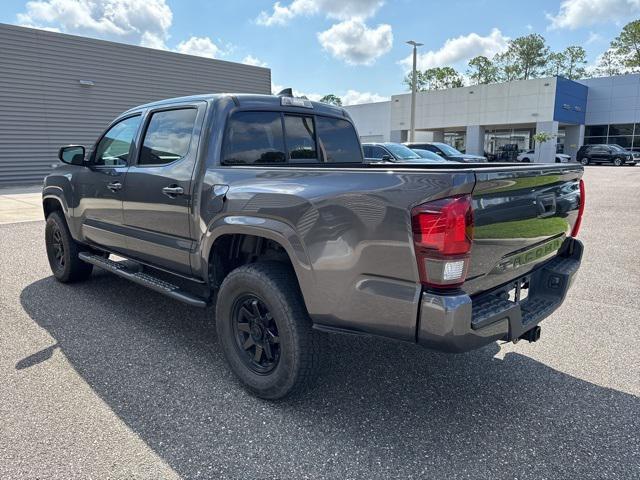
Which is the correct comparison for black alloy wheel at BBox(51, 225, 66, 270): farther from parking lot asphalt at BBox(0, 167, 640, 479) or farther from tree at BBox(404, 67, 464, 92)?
tree at BBox(404, 67, 464, 92)

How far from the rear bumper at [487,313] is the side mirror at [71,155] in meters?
3.91

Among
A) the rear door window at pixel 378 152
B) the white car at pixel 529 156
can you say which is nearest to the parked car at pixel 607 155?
the white car at pixel 529 156

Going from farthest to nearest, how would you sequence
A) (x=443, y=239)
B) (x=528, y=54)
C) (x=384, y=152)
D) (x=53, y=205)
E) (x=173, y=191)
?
1. (x=528, y=54)
2. (x=384, y=152)
3. (x=53, y=205)
4. (x=173, y=191)
5. (x=443, y=239)

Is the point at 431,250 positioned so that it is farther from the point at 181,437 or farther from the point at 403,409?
the point at 181,437

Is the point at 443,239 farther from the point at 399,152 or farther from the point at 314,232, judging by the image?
the point at 399,152

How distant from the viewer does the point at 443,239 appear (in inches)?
81.7

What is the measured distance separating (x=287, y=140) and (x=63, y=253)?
129 inches

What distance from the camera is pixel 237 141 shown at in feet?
11.0

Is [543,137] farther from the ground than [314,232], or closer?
farther from the ground

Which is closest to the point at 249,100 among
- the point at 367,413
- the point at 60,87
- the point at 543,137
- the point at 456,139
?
the point at 367,413

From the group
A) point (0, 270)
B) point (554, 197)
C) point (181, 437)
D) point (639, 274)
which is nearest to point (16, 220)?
point (0, 270)

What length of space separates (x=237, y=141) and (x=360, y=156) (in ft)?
4.99

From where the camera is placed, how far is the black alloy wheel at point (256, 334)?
288 cm

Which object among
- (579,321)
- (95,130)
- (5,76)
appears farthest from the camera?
(95,130)
